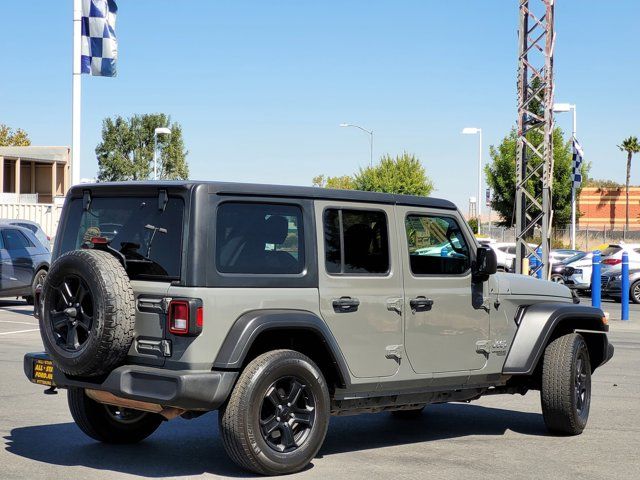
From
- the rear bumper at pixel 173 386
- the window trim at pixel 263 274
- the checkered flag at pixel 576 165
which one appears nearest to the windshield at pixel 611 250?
the checkered flag at pixel 576 165

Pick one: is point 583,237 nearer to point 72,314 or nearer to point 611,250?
point 611,250

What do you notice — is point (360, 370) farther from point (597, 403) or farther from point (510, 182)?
point (510, 182)

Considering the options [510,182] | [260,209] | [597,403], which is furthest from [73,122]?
[510,182]

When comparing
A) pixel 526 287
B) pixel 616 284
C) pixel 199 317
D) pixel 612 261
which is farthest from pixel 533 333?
pixel 612 261

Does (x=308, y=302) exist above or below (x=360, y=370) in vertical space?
above

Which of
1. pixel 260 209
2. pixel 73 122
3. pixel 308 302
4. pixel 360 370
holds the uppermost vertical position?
pixel 73 122

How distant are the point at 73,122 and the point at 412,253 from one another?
15266 millimetres

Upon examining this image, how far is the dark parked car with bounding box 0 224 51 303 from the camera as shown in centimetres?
2062

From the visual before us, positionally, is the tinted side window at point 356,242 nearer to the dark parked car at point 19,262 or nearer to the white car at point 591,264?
the dark parked car at point 19,262

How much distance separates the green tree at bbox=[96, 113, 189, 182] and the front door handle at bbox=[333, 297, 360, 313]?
7195 centimetres

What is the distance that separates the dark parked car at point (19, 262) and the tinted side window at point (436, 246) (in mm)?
13944

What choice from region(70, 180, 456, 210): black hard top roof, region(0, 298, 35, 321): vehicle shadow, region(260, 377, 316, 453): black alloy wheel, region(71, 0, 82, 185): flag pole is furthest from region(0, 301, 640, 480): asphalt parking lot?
region(71, 0, 82, 185): flag pole

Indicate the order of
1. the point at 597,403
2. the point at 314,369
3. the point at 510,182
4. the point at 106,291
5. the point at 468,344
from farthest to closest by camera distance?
the point at 510,182, the point at 597,403, the point at 468,344, the point at 314,369, the point at 106,291

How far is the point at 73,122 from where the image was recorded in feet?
71.0
